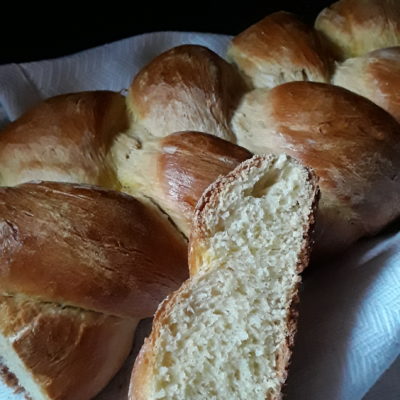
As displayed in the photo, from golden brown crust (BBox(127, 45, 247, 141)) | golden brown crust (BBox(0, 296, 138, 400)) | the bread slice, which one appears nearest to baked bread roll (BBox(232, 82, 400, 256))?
golden brown crust (BBox(127, 45, 247, 141))

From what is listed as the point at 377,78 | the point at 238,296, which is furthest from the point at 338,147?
the point at 238,296

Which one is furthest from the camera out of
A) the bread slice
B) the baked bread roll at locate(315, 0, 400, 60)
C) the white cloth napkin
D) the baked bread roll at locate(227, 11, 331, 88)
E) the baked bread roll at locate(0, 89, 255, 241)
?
the baked bread roll at locate(315, 0, 400, 60)

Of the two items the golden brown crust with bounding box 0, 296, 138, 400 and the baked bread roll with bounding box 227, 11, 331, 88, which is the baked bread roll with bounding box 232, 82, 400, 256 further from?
the golden brown crust with bounding box 0, 296, 138, 400

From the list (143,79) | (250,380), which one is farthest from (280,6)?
(250,380)

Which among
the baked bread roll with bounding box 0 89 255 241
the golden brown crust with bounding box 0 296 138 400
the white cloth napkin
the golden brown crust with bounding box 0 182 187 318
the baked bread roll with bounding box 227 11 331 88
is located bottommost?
the white cloth napkin

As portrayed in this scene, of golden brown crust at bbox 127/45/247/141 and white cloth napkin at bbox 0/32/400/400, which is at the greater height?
golden brown crust at bbox 127/45/247/141

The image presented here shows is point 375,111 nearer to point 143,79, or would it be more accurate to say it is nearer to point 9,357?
point 143,79

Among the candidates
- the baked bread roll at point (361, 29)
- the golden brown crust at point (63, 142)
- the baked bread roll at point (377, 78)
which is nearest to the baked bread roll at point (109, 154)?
the golden brown crust at point (63, 142)
